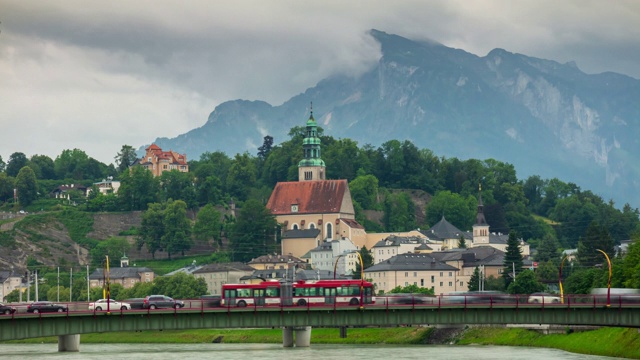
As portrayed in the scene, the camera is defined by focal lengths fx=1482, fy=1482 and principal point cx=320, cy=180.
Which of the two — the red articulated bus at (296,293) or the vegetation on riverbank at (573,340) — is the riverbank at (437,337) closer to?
the vegetation on riverbank at (573,340)

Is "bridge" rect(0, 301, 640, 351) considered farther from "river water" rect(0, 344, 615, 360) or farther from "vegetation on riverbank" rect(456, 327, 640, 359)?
"river water" rect(0, 344, 615, 360)

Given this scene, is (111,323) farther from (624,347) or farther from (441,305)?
(624,347)

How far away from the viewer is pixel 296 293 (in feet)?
422

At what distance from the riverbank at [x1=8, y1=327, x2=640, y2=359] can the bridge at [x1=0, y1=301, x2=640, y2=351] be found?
7.55m

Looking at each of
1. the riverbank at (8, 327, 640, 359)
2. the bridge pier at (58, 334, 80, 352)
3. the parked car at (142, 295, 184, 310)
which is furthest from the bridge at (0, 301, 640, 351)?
the bridge pier at (58, 334, 80, 352)

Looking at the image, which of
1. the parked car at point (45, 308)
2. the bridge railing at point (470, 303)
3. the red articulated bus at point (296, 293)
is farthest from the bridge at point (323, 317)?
the red articulated bus at point (296, 293)

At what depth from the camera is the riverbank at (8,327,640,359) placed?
117875 millimetres

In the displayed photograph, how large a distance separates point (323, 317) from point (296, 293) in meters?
19.0


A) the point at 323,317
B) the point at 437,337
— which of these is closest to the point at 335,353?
the point at 323,317

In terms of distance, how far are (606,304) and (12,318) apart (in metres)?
41.7

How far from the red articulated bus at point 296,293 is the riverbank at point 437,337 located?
18.5 metres

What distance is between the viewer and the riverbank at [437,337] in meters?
118

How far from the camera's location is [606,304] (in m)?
104

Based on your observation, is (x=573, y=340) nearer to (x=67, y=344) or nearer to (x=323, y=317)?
(x=323, y=317)
